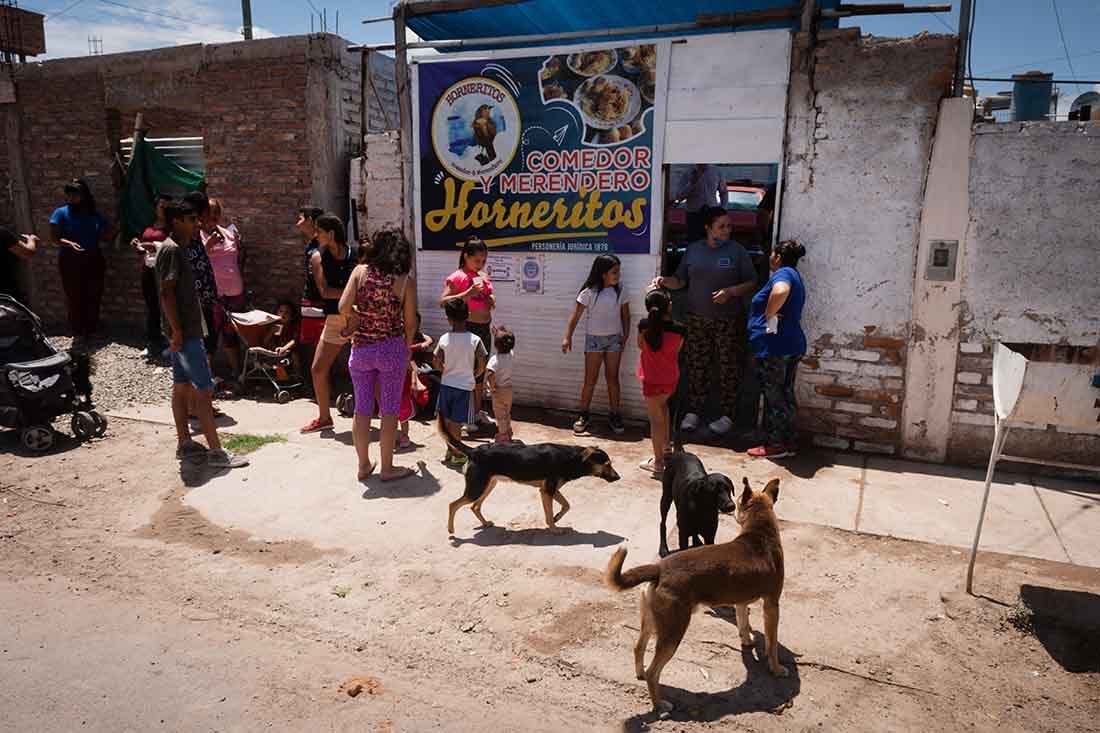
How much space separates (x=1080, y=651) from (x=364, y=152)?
8285 mm

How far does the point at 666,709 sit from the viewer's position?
11.0 ft

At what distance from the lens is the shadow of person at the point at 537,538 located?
5066 millimetres

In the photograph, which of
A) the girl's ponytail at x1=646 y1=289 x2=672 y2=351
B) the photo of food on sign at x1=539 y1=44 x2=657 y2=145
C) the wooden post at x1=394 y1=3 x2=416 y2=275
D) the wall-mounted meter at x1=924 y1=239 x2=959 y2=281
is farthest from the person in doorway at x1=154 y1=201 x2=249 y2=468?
the wall-mounted meter at x1=924 y1=239 x2=959 y2=281

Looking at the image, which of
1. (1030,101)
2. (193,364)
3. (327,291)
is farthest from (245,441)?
(1030,101)

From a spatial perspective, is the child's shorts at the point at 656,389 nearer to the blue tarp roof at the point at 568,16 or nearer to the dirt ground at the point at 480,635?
the dirt ground at the point at 480,635

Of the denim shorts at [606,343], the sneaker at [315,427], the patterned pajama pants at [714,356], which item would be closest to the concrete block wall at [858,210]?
the patterned pajama pants at [714,356]

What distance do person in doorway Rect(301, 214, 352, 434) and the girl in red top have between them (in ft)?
9.85

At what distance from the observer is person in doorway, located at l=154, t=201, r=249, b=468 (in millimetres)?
6070

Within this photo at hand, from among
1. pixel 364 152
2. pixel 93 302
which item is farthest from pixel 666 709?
pixel 93 302

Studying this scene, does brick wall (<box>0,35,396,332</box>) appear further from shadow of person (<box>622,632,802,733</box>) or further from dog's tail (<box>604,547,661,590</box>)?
shadow of person (<box>622,632,802,733</box>)

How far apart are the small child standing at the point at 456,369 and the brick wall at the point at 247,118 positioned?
4041 millimetres

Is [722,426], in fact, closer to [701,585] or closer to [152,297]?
[701,585]

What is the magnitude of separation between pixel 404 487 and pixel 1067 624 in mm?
4510

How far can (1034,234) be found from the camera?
6.20m
